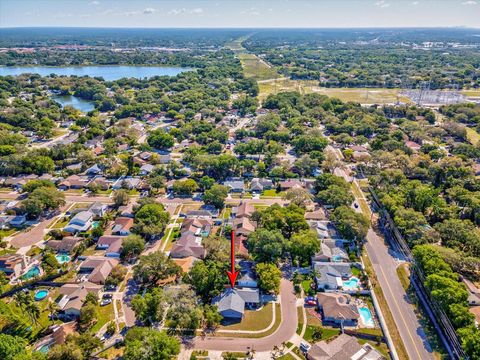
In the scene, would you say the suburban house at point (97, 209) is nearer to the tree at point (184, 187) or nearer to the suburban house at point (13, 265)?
the tree at point (184, 187)

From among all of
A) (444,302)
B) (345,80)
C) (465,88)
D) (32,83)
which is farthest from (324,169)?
(32,83)

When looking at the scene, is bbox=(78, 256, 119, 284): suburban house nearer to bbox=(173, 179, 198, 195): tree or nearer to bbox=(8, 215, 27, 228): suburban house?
bbox=(8, 215, 27, 228): suburban house

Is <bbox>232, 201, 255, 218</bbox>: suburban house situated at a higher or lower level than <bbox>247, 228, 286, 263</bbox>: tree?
lower

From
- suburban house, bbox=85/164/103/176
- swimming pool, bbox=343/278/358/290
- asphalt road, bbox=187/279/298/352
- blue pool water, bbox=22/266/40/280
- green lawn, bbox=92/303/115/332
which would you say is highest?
suburban house, bbox=85/164/103/176

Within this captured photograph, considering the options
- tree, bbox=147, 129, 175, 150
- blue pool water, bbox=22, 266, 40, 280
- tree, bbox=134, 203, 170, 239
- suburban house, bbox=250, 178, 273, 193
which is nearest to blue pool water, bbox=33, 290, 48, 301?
blue pool water, bbox=22, 266, 40, 280

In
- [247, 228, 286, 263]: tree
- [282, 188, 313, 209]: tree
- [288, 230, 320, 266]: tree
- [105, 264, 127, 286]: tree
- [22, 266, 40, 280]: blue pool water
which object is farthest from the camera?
[282, 188, 313, 209]: tree

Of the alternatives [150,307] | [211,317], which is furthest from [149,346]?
[211,317]
